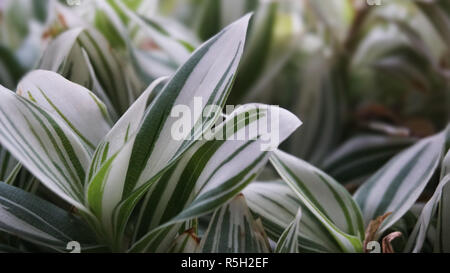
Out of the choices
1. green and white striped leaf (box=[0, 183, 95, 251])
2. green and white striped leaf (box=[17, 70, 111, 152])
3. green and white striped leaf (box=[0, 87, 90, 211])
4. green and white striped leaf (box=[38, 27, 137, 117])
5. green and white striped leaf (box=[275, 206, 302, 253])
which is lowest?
green and white striped leaf (box=[275, 206, 302, 253])

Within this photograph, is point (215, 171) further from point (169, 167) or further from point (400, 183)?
point (400, 183)

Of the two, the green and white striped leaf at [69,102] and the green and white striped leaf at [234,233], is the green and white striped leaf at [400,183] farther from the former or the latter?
the green and white striped leaf at [69,102]

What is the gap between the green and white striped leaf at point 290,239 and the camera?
31cm

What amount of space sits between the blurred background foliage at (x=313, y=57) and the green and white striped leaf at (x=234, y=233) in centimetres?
15

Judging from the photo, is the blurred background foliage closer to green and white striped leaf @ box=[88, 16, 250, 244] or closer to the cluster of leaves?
the cluster of leaves

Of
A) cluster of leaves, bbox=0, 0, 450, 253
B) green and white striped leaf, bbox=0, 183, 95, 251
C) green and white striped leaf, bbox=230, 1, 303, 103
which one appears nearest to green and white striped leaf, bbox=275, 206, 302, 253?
cluster of leaves, bbox=0, 0, 450, 253

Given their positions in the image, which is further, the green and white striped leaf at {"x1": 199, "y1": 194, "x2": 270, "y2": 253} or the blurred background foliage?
the blurred background foliage

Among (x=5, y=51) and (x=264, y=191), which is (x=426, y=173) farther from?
(x=5, y=51)

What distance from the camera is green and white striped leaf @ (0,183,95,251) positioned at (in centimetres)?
30

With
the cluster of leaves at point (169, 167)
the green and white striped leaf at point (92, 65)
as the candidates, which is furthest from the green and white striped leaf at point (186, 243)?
the green and white striped leaf at point (92, 65)

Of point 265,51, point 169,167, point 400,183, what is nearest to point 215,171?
point 169,167

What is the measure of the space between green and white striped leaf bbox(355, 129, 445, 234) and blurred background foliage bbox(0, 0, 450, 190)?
59mm

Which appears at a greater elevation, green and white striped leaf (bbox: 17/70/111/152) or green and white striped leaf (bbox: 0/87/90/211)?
green and white striped leaf (bbox: 17/70/111/152)

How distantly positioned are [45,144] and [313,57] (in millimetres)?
373
